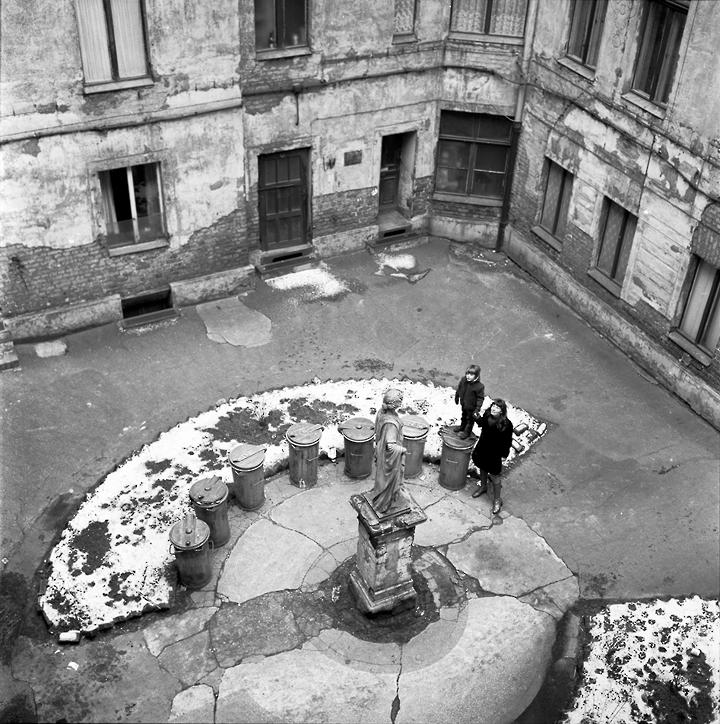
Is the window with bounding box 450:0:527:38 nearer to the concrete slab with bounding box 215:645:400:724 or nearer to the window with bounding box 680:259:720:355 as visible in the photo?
the window with bounding box 680:259:720:355

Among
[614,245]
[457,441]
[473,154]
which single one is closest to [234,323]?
[457,441]

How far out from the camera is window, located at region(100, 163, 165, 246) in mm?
15172

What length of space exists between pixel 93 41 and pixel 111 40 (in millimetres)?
275

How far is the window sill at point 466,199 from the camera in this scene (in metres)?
18.4

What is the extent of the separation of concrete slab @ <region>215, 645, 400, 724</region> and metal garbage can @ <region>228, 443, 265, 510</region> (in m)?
2.35

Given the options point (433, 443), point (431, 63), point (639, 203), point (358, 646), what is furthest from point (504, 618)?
point (431, 63)

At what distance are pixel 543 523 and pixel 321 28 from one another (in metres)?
9.08

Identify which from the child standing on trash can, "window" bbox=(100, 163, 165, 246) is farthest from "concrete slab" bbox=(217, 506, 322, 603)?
"window" bbox=(100, 163, 165, 246)

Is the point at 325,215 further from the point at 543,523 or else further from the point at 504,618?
the point at 504,618

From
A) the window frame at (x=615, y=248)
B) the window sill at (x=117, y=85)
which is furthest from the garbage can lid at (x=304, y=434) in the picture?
the window frame at (x=615, y=248)

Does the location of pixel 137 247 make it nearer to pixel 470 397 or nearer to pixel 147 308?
pixel 147 308

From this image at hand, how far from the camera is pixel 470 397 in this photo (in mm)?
12750

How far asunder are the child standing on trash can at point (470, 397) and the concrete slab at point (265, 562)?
271cm

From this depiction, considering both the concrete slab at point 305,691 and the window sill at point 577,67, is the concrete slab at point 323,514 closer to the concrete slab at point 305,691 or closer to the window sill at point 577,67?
the concrete slab at point 305,691
